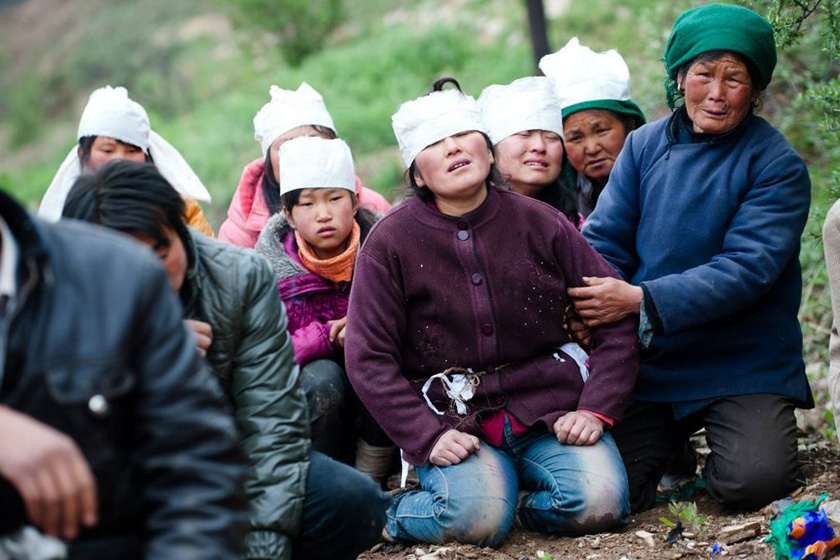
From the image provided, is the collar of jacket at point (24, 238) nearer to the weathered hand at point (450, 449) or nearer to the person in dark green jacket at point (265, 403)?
the person in dark green jacket at point (265, 403)

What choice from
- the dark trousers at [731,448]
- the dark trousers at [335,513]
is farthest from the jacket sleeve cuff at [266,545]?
the dark trousers at [731,448]

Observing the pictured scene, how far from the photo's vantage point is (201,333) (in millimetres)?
3025

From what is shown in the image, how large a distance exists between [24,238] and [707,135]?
276 centimetres

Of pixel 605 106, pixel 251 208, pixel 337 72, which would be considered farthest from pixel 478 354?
pixel 337 72

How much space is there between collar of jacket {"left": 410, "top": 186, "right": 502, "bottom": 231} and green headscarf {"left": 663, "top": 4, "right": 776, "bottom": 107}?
886mm

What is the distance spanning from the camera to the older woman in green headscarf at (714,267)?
389 centimetres

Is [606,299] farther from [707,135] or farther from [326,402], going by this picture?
[326,402]

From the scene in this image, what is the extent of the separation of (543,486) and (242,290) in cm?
145

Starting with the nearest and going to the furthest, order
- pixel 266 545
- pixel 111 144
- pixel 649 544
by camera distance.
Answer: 1. pixel 266 545
2. pixel 649 544
3. pixel 111 144

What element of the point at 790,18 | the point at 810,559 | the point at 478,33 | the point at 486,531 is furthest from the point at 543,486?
the point at 478,33

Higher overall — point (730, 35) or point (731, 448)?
point (730, 35)

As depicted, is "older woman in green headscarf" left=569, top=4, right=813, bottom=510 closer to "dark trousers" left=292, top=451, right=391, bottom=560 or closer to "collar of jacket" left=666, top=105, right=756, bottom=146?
"collar of jacket" left=666, top=105, right=756, bottom=146

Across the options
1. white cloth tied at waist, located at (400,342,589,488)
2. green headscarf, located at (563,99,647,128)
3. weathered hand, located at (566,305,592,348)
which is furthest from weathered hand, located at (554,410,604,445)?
green headscarf, located at (563,99,647,128)

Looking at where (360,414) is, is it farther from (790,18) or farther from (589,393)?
(790,18)
